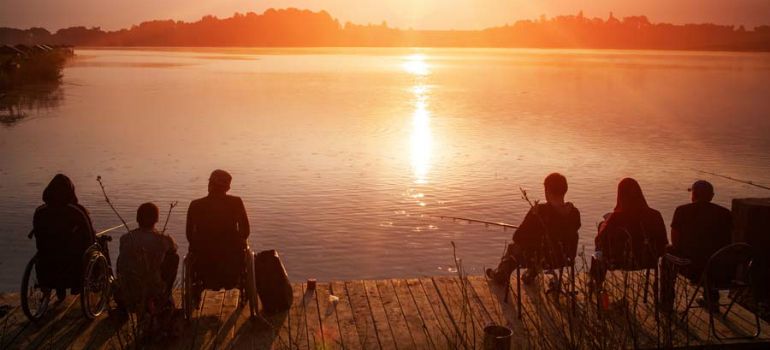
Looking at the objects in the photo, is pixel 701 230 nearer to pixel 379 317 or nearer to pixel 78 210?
pixel 379 317

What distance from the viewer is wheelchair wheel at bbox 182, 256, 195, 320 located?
5875 millimetres

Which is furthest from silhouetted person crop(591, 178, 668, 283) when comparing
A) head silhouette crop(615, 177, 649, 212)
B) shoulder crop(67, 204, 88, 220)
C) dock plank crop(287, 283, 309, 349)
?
shoulder crop(67, 204, 88, 220)

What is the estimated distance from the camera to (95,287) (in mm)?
6199

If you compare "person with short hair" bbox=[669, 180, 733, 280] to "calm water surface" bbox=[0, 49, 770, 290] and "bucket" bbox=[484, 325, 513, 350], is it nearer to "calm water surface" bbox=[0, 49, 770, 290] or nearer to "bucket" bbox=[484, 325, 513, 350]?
"bucket" bbox=[484, 325, 513, 350]

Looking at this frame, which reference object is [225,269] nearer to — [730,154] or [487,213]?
[487,213]

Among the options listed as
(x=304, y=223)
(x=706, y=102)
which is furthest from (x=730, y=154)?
(x=706, y=102)

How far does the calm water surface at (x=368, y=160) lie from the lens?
11.4 m

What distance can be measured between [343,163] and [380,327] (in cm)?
1182

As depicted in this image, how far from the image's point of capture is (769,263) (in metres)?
6.53

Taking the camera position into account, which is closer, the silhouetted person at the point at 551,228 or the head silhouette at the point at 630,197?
the head silhouette at the point at 630,197

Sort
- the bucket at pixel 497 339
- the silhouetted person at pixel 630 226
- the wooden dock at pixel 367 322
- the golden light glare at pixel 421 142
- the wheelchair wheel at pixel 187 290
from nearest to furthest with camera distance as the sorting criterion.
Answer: the bucket at pixel 497 339 → the wooden dock at pixel 367 322 → the wheelchair wheel at pixel 187 290 → the silhouetted person at pixel 630 226 → the golden light glare at pixel 421 142

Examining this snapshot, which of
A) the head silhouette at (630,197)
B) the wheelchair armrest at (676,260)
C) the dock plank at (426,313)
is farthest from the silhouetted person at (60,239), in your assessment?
the wheelchair armrest at (676,260)

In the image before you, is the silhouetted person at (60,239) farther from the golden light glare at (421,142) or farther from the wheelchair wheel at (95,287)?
the golden light glare at (421,142)

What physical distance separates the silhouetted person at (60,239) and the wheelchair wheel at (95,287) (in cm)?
12
